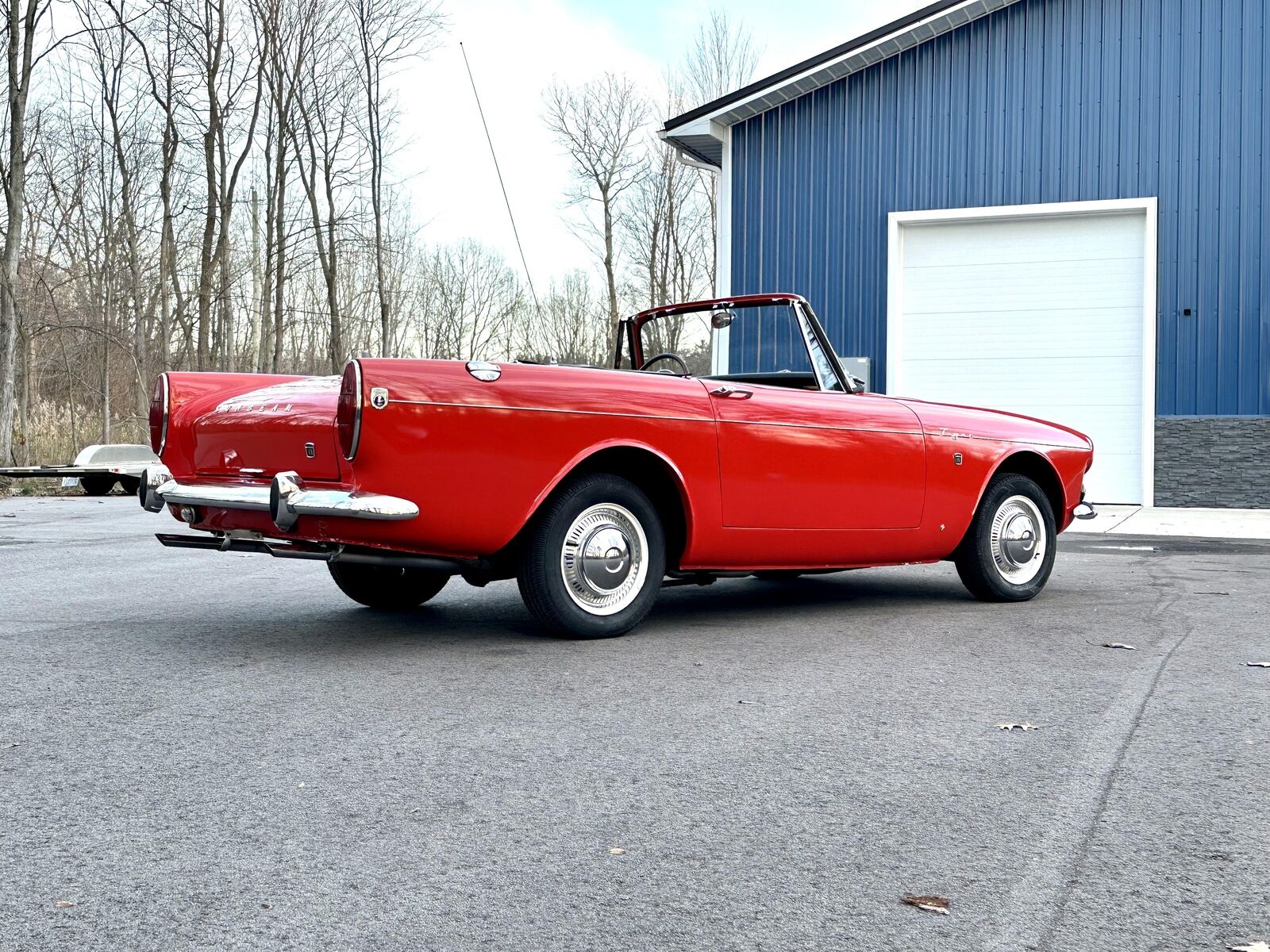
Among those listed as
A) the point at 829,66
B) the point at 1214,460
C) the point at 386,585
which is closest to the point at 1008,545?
the point at 386,585

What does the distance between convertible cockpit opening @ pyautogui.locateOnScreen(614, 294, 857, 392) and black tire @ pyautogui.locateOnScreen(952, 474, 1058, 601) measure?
999 millimetres

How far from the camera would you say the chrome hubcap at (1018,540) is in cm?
677

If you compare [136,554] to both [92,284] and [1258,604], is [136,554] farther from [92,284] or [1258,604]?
[92,284]

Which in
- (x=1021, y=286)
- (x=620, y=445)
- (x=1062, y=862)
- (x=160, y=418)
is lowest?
(x=1062, y=862)

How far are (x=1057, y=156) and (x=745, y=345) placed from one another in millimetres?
10392

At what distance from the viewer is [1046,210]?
15617 mm

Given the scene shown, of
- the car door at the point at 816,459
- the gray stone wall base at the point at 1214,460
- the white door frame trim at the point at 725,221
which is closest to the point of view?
the car door at the point at 816,459

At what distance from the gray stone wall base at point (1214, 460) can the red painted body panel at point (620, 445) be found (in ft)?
29.5

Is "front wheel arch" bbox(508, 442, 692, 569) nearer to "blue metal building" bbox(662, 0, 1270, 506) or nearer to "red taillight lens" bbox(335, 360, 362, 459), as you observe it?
"red taillight lens" bbox(335, 360, 362, 459)

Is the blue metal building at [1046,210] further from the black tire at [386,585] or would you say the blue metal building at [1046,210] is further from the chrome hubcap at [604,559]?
the chrome hubcap at [604,559]

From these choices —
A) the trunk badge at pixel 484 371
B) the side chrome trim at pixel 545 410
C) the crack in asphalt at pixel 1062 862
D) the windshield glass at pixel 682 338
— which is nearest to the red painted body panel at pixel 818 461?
the side chrome trim at pixel 545 410

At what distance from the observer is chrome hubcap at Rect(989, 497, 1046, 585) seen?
6773 mm

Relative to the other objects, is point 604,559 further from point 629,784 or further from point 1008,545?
point 1008,545

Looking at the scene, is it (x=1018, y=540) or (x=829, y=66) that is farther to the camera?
(x=829, y=66)
